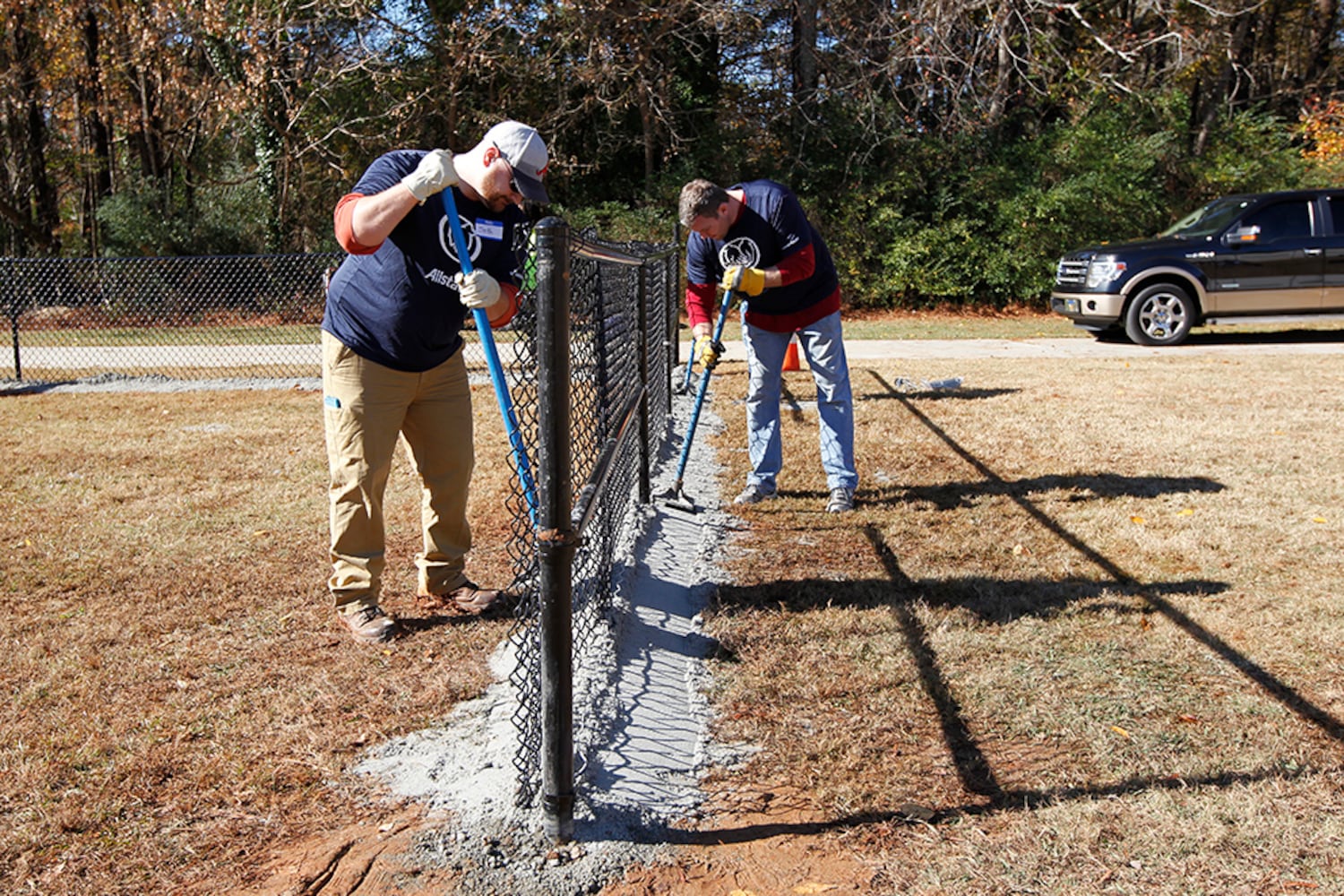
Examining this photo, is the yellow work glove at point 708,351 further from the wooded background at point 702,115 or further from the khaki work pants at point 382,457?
the wooded background at point 702,115

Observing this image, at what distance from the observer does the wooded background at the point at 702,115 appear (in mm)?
17953

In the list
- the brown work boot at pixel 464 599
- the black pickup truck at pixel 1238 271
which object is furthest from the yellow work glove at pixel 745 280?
the black pickup truck at pixel 1238 271

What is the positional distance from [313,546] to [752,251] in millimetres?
2691

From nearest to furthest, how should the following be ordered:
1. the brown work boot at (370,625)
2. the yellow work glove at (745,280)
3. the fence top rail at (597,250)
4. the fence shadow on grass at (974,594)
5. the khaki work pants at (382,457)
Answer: the fence top rail at (597,250) < the khaki work pants at (382,457) < the brown work boot at (370,625) < the fence shadow on grass at (974,594) < the yellow work glove at (745,280)

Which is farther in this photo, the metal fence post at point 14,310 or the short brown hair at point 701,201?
the metal fence post at point 14,310

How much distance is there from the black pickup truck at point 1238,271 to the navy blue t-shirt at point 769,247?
879cm

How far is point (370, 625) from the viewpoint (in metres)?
4.29

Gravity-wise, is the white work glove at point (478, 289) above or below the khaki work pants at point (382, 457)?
above

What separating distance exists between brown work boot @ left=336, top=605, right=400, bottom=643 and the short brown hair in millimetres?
2451

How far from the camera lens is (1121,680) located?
3875mm

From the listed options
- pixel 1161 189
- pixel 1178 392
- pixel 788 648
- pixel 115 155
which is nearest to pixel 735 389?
pixel 1178 392

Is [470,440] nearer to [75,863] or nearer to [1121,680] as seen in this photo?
[75,863]

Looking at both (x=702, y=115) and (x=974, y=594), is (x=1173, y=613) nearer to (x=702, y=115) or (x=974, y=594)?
(x=974, y=594)

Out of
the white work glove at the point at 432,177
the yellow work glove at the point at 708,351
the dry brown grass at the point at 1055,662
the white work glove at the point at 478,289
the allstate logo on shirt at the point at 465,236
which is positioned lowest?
the dry brown grass at the point at 1055,662
